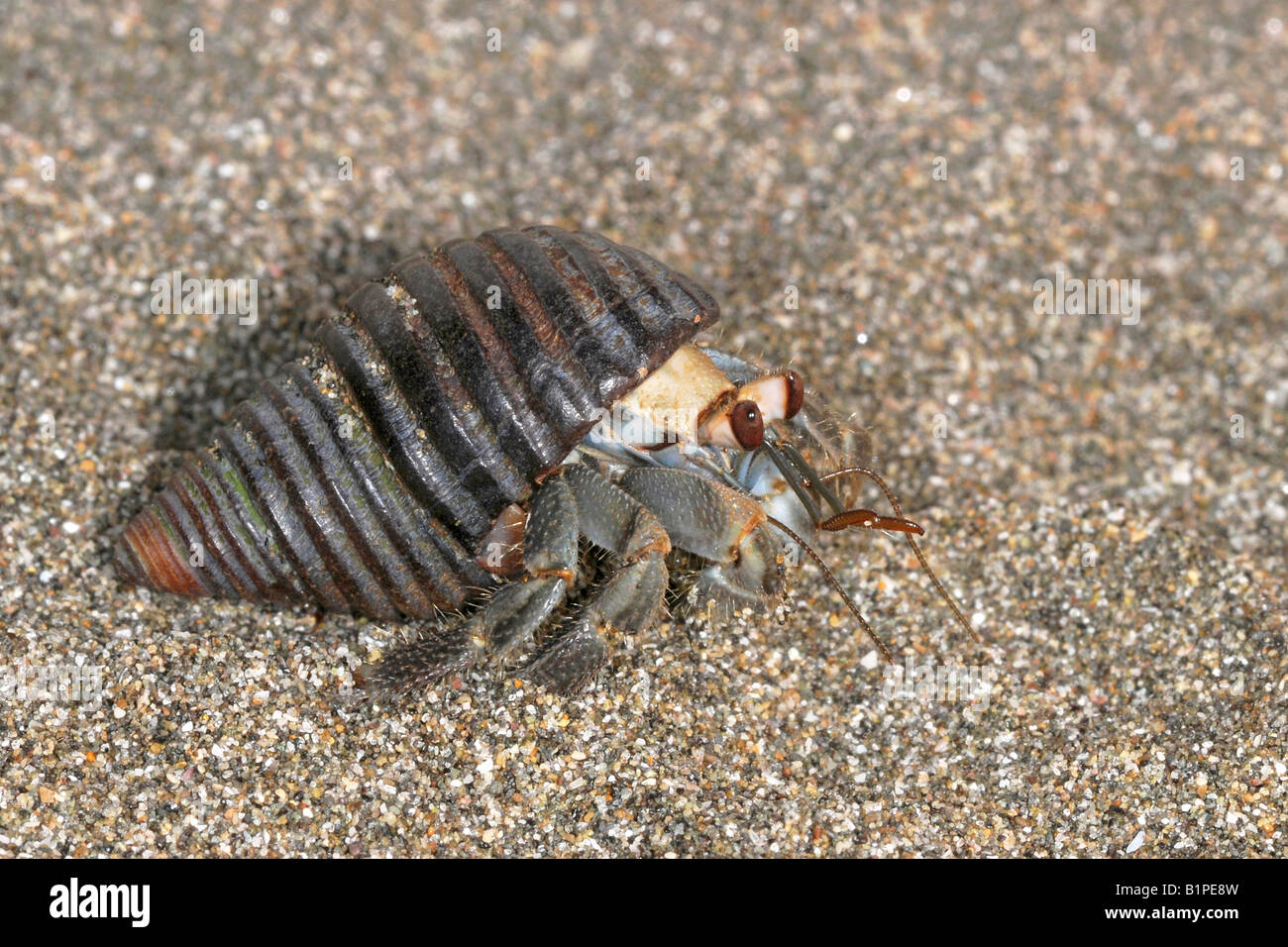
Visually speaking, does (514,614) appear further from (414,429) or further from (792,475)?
(792,475)

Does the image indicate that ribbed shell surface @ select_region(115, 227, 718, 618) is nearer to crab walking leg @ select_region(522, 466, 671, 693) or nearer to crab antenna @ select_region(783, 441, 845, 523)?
crab walking leg @ select_region(522, 466, 671, 693)

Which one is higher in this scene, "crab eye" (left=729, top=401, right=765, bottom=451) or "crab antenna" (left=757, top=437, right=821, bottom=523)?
"crab eye" (left=729, top=401, right=765, bottom=451)

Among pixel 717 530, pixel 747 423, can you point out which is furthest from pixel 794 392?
pixel 717 530

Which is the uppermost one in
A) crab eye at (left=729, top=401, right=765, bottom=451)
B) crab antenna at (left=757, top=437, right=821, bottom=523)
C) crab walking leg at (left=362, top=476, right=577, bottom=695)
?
crab eye at (left=729, top=401, right=765, bottom=451)

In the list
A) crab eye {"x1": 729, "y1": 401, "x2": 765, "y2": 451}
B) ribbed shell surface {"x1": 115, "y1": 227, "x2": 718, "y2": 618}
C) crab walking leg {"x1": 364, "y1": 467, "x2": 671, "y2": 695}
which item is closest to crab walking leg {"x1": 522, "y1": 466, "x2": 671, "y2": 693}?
crab walking leg {"x1": 364, "y1": 467, "x2": 671, "y2": 695}

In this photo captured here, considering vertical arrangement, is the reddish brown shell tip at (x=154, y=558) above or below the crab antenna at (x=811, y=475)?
below

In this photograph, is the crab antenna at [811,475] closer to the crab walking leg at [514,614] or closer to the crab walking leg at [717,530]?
the crab walking leg at [717,530]

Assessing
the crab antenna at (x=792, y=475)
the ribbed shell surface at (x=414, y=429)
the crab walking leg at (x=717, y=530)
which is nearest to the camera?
the ribbed shell surface at (x=414, y=429)

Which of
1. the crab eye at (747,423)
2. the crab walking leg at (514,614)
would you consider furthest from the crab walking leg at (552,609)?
the crab eye at (747,423)
